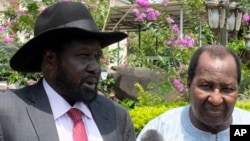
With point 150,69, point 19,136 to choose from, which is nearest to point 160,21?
point 150,69

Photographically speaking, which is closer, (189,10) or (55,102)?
(55,102)

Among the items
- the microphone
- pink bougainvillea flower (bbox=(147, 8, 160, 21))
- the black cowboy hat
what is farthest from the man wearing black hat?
pink bougainvillea flower (bbox=(147, 8, 160, 21))

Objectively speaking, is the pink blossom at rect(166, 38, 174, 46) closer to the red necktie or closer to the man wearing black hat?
the man wearing black hat

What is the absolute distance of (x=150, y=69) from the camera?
324 inches

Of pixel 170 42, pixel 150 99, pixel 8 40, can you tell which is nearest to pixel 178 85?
pixel 150 99

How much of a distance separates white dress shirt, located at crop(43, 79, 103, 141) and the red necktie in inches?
0.7

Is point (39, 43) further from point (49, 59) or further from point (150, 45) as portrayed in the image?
point (150, 45)

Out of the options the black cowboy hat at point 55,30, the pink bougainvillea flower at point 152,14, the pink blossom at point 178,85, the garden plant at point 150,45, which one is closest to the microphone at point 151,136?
the black cowboy hat at point 55,30

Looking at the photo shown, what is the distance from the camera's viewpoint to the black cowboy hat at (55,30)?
7.97 feet

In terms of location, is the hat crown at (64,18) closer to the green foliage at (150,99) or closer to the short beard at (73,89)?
the short beard at (73,89)

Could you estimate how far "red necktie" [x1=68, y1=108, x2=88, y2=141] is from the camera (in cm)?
240

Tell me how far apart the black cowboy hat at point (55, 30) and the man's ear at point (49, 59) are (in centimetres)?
4

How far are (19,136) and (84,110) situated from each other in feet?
1.19

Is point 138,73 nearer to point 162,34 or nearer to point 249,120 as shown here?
point 162,34
